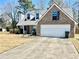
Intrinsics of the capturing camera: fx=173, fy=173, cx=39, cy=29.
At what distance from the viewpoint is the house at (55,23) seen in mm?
32938

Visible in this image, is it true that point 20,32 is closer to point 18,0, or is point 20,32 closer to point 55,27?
point 55,27

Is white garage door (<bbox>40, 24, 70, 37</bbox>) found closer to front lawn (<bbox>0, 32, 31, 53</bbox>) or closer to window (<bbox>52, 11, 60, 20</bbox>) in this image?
window (<bbox>52, 11, 60, 20</bbox>)

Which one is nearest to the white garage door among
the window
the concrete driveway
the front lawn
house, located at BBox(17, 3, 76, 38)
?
house, located at BBox(17, 3, 76, 38)

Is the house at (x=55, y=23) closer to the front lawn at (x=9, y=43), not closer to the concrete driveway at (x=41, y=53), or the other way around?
the front lawn at (x=9, y=43)

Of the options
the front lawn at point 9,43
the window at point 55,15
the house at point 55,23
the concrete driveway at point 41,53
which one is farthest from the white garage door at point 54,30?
the concrete driveway at point 41,53

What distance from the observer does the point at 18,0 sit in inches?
2336

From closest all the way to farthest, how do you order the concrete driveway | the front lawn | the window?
the concrete driveway, the front lawn, the window

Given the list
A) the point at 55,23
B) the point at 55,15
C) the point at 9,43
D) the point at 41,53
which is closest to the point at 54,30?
the point at 55,23

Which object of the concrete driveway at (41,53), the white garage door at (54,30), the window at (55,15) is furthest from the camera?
the window at (55,15)

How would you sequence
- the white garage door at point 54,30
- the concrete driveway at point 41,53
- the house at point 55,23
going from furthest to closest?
1. the white garage door at point 54,30
2. the house at point 55,23
3. the concrete driveway at point 41,53

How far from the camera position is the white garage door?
33.2 metres

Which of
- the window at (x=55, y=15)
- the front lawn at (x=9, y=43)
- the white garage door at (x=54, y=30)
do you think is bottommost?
the front lawn at (x=9, y=43)

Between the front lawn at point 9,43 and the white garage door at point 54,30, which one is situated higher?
the white garage door at point 54,30

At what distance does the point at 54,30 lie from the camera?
1334 inches
